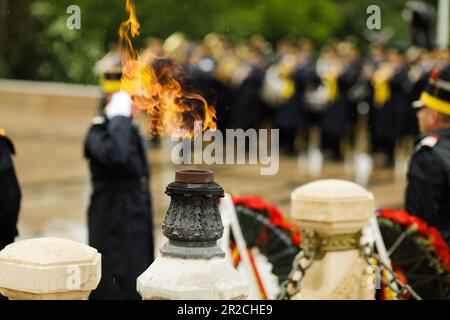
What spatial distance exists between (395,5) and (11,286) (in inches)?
1496

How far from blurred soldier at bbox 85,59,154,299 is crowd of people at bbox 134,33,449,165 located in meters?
10.3

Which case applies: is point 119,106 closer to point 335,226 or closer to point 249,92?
point 335,226

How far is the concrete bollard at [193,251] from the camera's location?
3.00m

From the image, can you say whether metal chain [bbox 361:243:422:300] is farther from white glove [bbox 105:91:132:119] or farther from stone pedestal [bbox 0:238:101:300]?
white glove [bbox 105:91:132:119]

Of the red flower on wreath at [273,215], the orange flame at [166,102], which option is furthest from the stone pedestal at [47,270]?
the red flower on wreath at [273,215]

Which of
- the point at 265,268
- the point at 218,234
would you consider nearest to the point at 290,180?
the point at 265,268

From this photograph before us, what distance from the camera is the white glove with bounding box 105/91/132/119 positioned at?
633 cm

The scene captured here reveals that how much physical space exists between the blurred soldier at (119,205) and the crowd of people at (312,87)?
10336 millimetres

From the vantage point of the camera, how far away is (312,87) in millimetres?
19203

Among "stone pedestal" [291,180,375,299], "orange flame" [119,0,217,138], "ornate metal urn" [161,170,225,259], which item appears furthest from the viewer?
"stone pedestal" [291,180,375,299]

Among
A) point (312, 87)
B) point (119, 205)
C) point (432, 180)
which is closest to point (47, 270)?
point (432, 180)

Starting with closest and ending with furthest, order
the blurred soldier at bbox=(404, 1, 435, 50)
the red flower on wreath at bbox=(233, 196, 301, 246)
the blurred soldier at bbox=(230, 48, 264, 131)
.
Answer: the red flower on wreath at bbox=(233, 196, 301, 246) → the blurred soldier at bbox=(404, 1, 435, 50) → the blurred soldier at bbox=(230, 48, 264, 131)

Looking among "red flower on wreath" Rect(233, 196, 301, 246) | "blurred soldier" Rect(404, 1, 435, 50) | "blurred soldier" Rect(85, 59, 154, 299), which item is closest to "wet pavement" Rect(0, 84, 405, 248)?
"blurred soldier" Rect(85, 59, 154, 299)

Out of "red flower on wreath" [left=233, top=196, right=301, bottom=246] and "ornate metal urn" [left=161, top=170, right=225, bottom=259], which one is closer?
"ornate metal urn" [left=161, top=170, right=225, bottom=259]
